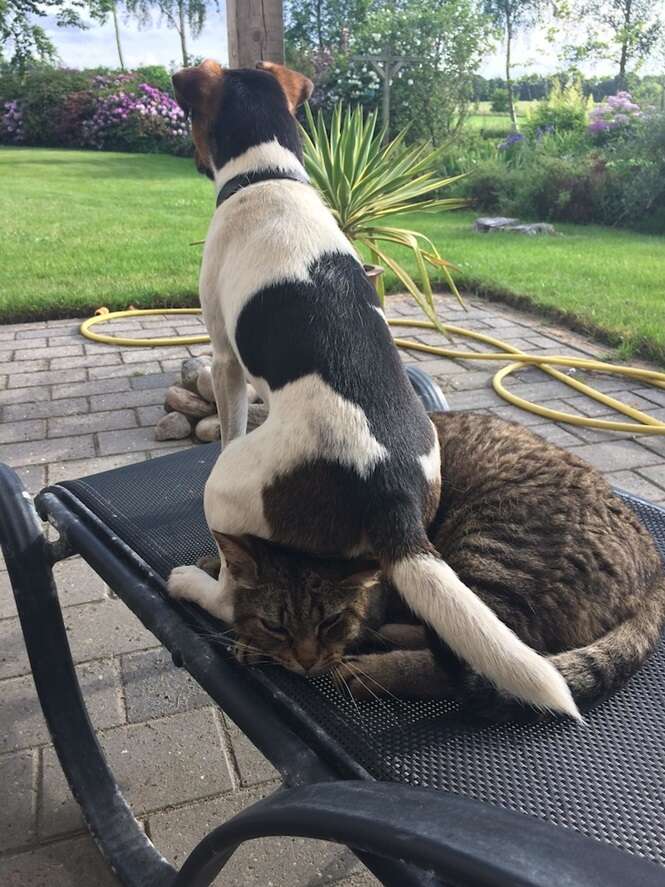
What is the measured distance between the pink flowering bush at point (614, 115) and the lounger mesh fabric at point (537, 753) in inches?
585

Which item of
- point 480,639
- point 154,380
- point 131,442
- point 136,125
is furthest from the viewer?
point 136,125

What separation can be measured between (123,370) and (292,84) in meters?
3.04

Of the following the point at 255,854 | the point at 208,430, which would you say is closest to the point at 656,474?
the point at 208,430

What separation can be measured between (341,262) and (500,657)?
1.05 m

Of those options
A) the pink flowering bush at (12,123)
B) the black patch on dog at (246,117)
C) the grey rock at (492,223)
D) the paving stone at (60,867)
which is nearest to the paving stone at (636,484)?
the black patch on dog at (246,117)

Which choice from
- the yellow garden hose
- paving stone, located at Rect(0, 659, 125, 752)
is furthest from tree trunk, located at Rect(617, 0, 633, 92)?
paving stone, located at Rect(0, 659, 125, 752)

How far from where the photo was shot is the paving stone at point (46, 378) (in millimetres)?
4906

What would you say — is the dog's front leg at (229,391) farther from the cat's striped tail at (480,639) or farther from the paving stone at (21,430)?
the paving stone at (21,430)

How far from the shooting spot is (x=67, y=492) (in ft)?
7.43

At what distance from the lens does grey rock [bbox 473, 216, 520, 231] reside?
1077 centimetres

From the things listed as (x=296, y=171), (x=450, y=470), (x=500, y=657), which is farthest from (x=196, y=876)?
(x=296, y=171)

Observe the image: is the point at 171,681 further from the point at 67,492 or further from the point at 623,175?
the point at 623,175

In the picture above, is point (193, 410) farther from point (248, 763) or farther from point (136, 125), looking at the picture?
point (136, 125)

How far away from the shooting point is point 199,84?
2242 millimetres
